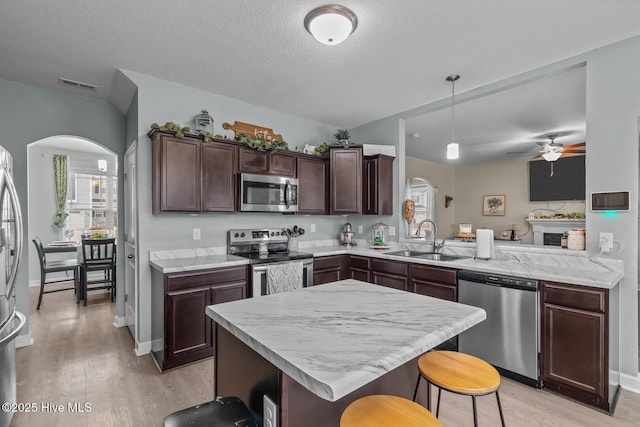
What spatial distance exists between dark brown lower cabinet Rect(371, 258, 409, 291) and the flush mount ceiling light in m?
2.29

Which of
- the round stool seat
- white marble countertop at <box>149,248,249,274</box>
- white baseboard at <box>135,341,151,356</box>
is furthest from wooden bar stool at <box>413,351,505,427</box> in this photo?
white baseboard at <box>135,341,151,356</box>

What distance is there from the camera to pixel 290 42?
2502 millimetres

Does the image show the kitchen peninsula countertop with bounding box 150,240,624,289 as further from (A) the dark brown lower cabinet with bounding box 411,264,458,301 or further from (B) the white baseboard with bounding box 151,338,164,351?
(B) the white baseboard with bounding box 151,338,164,351

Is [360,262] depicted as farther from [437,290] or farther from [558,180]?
[558,180]

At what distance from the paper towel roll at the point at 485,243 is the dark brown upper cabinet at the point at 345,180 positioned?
1602 mm

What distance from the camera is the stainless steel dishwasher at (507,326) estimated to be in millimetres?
2365

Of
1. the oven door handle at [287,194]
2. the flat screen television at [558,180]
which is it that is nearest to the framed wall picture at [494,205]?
the flat screen television at [558,180]

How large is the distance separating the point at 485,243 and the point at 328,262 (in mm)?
1746

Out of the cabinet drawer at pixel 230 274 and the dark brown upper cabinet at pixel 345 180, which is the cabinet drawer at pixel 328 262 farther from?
the cabinet drawer at pixel 230 274

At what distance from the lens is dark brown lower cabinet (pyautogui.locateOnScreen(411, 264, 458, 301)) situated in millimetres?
2898

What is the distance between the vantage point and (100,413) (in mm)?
2105

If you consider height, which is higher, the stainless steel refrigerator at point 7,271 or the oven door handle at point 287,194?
the oven door handle at point 287,194

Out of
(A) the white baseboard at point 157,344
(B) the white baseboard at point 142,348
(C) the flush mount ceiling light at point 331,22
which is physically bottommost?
(B) the white baseboard at point 142,348

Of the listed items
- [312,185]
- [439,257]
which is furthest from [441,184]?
[312,185]
